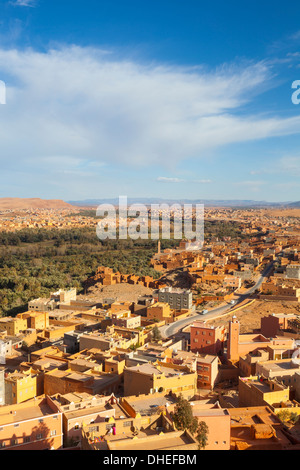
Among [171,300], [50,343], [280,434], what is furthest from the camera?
[171,300]

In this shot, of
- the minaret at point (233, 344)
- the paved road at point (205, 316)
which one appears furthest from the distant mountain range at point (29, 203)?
the minaret at point (233, 344)

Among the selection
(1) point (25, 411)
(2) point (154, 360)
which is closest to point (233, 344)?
(2) point (154, 360)

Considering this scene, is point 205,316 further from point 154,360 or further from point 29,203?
point 29,203

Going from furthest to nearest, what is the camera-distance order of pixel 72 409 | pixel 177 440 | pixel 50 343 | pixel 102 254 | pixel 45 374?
pixel 102 254 → pixel 50 343 → pixel 45 374 → pixel 72 409 → pixel 177 440

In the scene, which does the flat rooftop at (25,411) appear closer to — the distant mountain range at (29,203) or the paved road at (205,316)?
the paved road at (205,316)

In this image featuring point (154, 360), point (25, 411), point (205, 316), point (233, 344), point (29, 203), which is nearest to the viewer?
point (25, 411)

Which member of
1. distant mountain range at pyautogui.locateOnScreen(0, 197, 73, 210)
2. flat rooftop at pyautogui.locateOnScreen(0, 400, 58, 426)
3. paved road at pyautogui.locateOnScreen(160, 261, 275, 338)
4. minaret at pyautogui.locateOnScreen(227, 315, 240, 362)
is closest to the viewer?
flat rooftop at pyautogui.locateOnScreen(0, 400, 58, 426)

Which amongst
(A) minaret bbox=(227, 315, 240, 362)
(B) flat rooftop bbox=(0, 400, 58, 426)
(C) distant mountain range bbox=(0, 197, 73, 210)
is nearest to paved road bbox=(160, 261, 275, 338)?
(A) minaret bbox=(227, 315, 240, 362)

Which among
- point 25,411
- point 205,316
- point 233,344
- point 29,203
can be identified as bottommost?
point 205,316

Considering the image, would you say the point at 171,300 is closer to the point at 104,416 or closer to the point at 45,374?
the point at 45,374

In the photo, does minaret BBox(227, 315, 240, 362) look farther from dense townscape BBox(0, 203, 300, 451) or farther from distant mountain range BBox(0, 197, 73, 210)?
distant mountain range BBox(0, 197, 73, 210)

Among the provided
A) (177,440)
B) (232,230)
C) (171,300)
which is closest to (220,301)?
(171,300)
